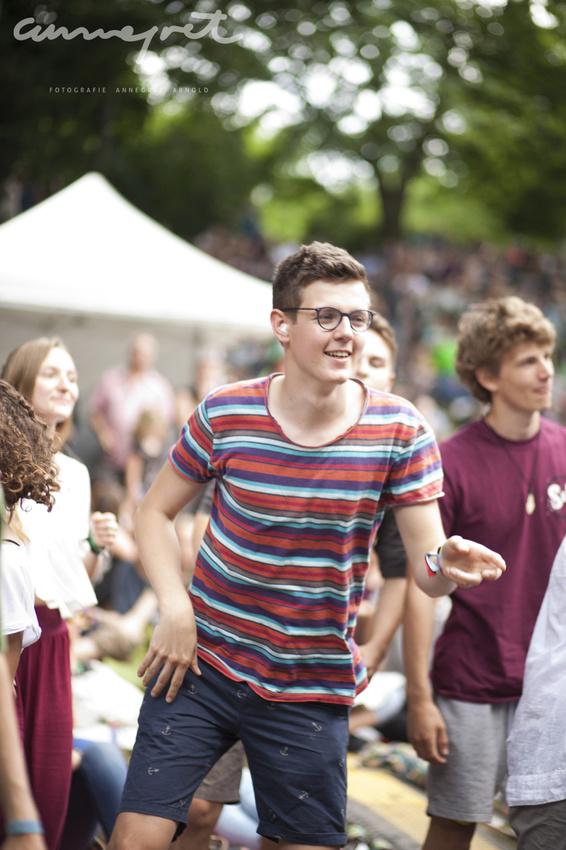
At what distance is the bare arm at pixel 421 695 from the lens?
2.88 metres

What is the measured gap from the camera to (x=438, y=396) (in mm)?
12508

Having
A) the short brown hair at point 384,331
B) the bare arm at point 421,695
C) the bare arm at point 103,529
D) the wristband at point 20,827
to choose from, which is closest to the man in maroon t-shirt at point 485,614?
the bare arm at point 421,695

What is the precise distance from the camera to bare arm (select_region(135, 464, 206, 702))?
7.54ft

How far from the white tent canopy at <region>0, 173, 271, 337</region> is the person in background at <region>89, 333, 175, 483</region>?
39 cm

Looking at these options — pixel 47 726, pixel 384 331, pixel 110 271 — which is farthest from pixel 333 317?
pixel 110 271

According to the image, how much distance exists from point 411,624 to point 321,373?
3.75 ft

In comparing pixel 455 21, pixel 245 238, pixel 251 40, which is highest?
pixel 455 21

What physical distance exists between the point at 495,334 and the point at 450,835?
1.79 meters

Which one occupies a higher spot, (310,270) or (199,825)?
(310,270)

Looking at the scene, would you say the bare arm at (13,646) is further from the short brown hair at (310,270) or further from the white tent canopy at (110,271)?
the white tent canopy at (110,271)

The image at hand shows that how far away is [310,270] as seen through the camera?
90.7 inches

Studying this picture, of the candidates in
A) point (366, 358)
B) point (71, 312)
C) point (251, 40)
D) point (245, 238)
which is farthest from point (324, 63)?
point (366, 358)

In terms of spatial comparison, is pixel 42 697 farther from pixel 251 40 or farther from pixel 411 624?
pixel 251 40

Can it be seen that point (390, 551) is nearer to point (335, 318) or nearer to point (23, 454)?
point (335, 318)
